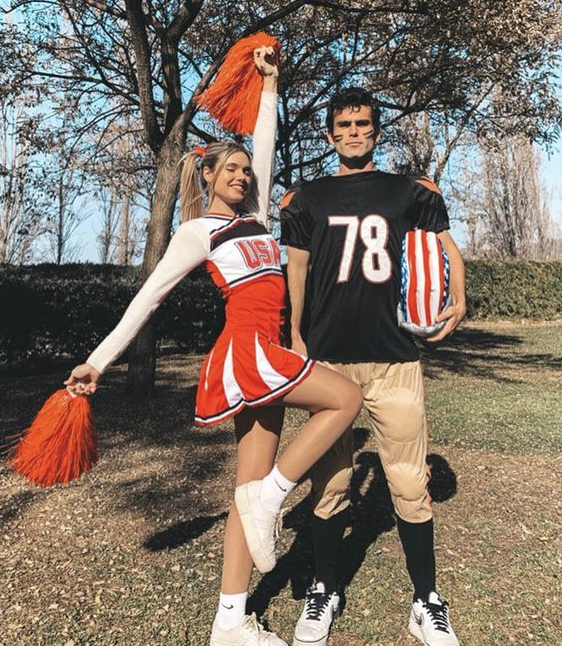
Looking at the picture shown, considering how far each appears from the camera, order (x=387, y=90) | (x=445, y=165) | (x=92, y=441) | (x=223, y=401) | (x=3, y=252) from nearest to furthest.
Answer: (x=223, y=401)
(x=92, y=441)
(x=387, y=90)
(x=445, y=165)
(x=3, y=252)

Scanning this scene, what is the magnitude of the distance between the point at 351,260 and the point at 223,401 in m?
0.78

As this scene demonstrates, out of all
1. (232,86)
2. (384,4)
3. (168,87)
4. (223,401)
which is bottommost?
(223,401)

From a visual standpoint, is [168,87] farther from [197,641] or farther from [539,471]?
[197,641]

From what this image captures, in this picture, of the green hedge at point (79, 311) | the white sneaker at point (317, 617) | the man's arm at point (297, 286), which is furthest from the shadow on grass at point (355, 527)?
the green hedge at point (79, 311)

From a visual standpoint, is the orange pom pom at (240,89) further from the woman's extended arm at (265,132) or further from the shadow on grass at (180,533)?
the shadow on grass at (180,533)

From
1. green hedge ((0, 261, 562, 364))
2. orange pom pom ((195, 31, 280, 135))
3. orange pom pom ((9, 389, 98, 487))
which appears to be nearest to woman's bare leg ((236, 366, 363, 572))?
orange pom pom ((9, 389, 98, 487))

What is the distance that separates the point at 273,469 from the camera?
91.7 inches

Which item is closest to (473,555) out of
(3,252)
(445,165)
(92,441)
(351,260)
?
(351,260)

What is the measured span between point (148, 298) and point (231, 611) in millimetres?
1261

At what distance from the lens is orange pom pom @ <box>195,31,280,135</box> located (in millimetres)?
2924

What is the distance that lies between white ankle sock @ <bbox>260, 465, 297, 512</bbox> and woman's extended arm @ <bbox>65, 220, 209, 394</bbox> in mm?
741

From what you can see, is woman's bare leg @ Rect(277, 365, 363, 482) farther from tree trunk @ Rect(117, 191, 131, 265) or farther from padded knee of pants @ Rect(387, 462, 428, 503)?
tree trunk @ Rect(117, 191, 131, 265)

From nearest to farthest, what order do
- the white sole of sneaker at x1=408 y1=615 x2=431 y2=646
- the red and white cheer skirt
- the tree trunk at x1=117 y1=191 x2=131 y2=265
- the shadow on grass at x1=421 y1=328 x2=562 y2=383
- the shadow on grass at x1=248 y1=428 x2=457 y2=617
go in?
the red and white cheer skirt, the white sole of sneaker at x1=408 y1=615 x2=431 y2=646, the shadow on grass at x1=248 y1=428 x2=457 y2=617, the shadow on grass at x1=421 y1=328 x2=562 y2=383, the tree trunk at x1=117 y1=191 x2=131 y2=265

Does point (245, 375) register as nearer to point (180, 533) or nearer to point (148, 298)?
point (148, 298)
